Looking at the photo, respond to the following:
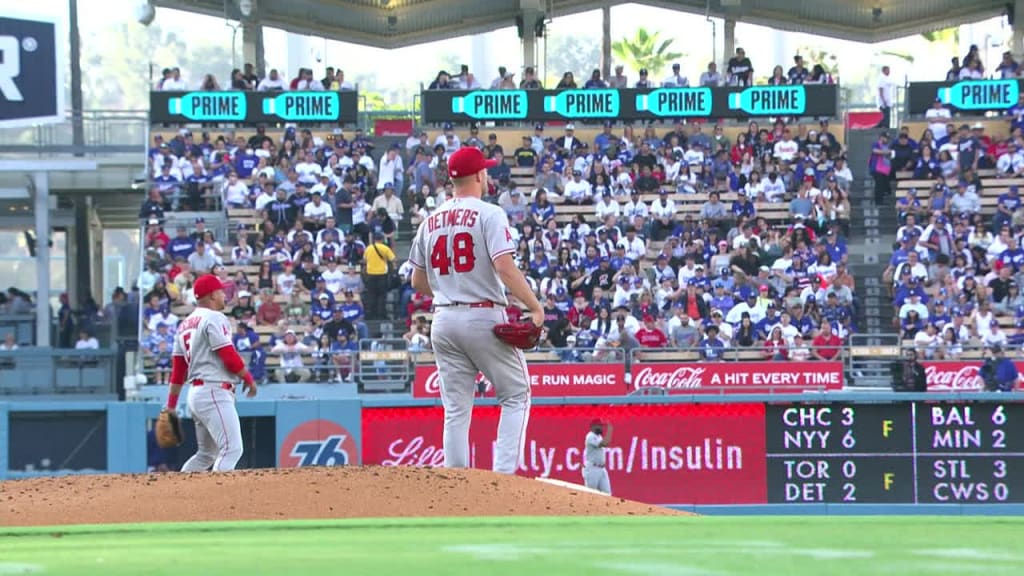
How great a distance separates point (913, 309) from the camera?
25578 mm

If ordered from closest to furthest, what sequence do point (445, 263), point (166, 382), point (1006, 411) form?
point (445, 263) < point (1006, 411) < point (166, 382)

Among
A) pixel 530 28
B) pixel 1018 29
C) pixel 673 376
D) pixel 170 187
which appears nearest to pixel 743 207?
pixel 673 376

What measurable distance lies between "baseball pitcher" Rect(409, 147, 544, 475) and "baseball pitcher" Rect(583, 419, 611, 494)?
891 cm

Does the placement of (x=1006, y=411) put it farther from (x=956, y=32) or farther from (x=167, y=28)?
(x=167, y=28)

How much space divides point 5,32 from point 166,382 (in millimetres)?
12251

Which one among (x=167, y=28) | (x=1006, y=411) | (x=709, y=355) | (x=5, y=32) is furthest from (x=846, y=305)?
(x=167, y=28)

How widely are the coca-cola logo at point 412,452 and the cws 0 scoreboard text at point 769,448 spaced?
0.01 metres

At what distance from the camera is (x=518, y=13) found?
39.9 metres

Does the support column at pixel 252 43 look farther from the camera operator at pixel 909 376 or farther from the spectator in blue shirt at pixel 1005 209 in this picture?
the camera operator at pixel 909 376

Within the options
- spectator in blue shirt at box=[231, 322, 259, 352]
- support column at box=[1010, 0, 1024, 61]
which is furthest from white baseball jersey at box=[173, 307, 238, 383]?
support column at box=[1010, 0, 1024, 61]

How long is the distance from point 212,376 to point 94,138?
24.4 m

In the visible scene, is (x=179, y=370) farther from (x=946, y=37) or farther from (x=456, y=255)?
(x=946, y=37)

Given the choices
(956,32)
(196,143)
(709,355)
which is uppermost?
(956,32)

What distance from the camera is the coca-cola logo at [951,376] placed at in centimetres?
2378
